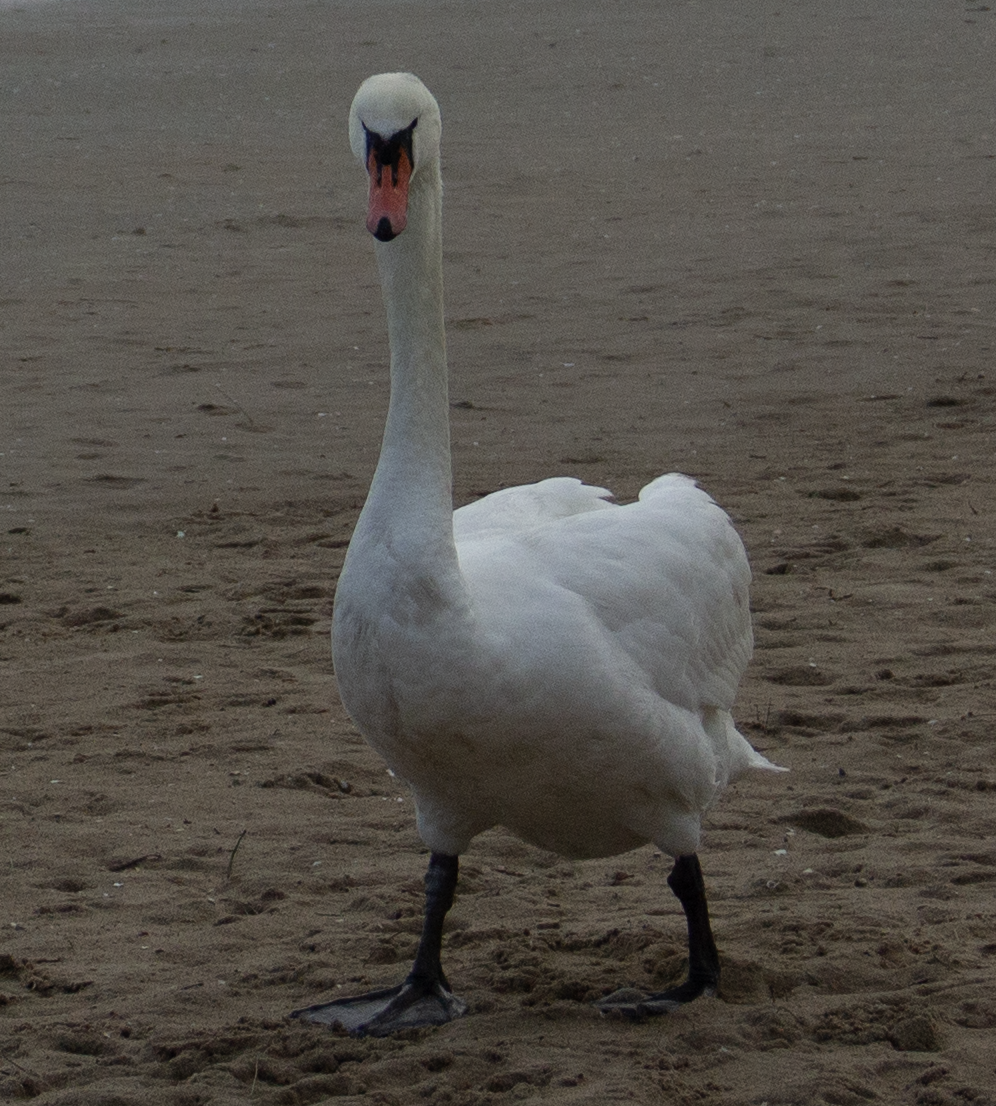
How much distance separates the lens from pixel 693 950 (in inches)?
163

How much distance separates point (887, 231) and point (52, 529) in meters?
6.92

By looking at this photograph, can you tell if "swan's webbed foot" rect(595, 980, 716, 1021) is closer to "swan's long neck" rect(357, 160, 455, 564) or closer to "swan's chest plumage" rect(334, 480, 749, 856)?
"swan's chest plumage" rect(334, 480, 749, 856)

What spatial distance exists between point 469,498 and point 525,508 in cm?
362

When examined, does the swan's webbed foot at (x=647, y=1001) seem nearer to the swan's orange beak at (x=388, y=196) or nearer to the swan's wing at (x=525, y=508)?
the swan's wing at (x=525, y=508)

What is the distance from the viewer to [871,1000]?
3994 mm

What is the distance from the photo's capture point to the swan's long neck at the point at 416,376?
12.5ft

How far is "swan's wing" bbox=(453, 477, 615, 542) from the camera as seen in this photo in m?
4.38

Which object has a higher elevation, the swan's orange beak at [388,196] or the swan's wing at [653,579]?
the swan's orange beak at [388,196]

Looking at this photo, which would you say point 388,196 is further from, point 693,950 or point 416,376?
point 693,950

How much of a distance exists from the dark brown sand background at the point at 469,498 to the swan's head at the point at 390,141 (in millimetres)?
1715

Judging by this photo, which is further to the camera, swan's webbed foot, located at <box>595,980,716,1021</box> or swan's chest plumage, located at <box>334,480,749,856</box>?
swan's webbed foot, located at <box>595,980,716,1021</box>

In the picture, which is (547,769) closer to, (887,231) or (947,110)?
(887,231)

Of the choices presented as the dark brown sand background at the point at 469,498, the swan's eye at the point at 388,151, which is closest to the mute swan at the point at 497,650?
the swan's eye at the point at 388,151

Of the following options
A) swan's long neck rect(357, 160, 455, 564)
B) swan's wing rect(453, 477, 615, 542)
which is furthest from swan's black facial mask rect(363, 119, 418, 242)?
swan's wing rect(453, 477, 615, 542)
